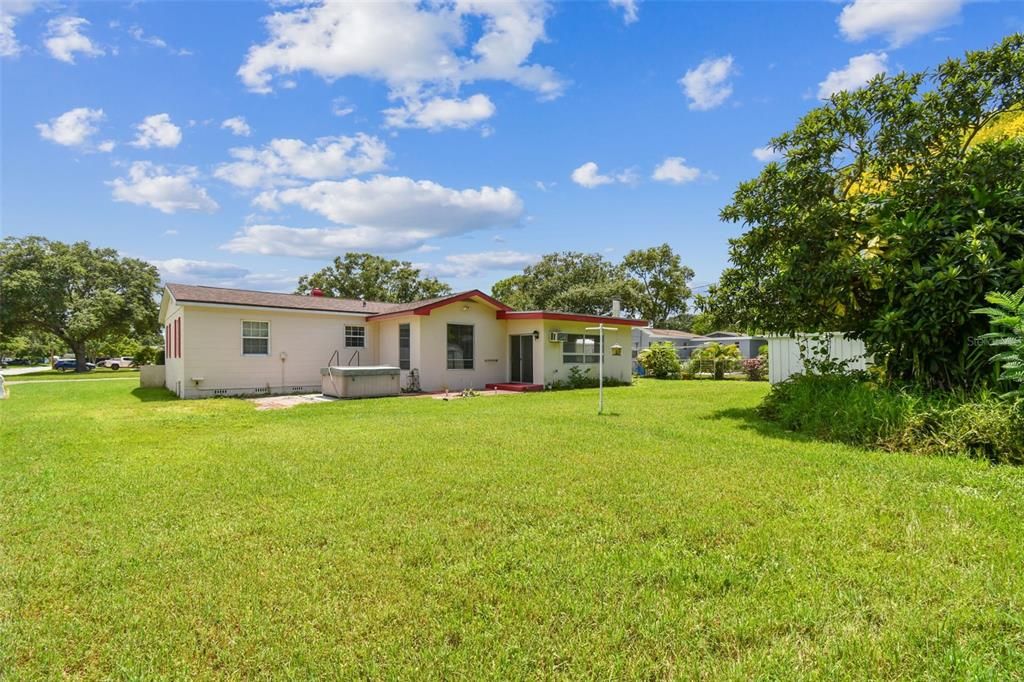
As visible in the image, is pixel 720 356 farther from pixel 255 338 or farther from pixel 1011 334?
pixel 255 338

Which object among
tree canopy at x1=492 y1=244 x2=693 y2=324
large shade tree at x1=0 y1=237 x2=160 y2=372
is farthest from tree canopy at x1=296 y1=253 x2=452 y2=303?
large shade tree at x1=0 y1=237 x2=160 y2=372

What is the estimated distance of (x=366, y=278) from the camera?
38188mm

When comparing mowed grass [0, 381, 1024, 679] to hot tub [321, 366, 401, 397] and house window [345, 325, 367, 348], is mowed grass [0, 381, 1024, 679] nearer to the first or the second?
hot tub [321, 366, 401, 397]

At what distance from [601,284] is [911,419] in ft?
108

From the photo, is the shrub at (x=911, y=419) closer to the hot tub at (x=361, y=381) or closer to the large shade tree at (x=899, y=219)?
the large shade tree at (x=899, y=219)

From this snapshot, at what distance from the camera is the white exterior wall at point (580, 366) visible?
53.3ft

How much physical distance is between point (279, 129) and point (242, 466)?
8.65 meters

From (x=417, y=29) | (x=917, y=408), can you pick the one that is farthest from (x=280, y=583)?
(x=417, y=29)

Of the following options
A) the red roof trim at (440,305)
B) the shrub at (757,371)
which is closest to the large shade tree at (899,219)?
the red roof trim at (440,305)

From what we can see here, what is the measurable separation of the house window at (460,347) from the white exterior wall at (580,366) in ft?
7.69

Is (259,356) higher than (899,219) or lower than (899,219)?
lower

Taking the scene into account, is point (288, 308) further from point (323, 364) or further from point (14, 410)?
point (14, 410)

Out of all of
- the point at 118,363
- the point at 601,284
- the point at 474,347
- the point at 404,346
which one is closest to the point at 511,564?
the point at 404,346

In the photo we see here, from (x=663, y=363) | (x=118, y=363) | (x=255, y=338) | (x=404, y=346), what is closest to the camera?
(x=255, y=338)
